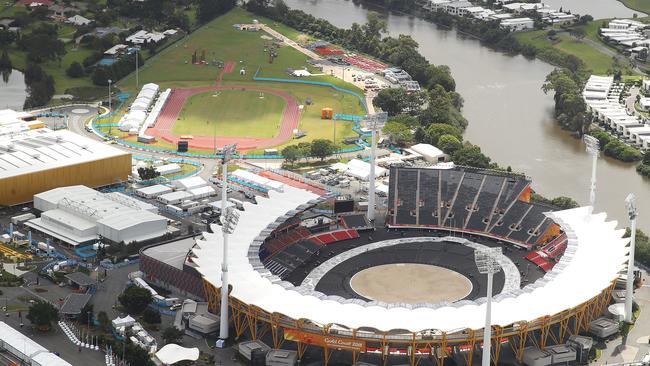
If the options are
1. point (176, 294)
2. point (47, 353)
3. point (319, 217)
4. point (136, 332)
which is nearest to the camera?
point (47, 353)

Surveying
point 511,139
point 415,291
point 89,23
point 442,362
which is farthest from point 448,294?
point 89,23

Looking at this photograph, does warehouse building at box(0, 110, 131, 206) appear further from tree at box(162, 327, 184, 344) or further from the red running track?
tree at box(162, 327, 184, 344)

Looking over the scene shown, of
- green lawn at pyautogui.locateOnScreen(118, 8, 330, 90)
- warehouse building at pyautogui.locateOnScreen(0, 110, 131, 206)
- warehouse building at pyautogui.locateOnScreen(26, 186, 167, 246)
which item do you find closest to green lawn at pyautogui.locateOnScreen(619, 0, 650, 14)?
green lawn at pyautogui.locateOnScreen(118, 8, 330, 90)

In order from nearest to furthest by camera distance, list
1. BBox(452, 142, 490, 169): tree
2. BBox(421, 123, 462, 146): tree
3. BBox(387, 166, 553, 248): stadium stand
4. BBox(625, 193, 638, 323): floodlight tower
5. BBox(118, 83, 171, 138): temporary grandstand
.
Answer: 1. BBox(625, 193, 638, 323): floodlight tower
2. BBox(387, 166, 553, 248): stadium stand
3. BBox(452, 142, 490, 169): tree
4. BBox(421, 123, 462, 146): tree
5. BBox(118, 83, 171, 138): temporary grandstand

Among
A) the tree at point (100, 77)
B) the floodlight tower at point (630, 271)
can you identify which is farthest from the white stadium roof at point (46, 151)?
the floodlight tower at point (630, 271)

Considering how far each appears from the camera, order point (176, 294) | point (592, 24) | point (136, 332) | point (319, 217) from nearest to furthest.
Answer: point (136, 332) → point (176, 294) → point (319, 217) → point (592, 24)

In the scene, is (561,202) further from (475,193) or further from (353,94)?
(353,94)
